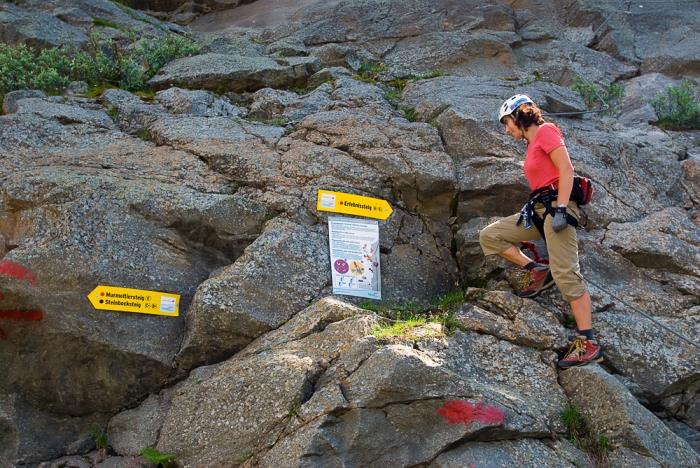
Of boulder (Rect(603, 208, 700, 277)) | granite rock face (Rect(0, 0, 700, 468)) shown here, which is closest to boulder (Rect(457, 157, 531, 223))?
granite rock face (Rect(0, 0, 700, 468))

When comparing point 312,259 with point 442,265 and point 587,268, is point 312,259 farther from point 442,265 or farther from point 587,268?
point 587,268

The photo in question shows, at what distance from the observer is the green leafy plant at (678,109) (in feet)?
37.7

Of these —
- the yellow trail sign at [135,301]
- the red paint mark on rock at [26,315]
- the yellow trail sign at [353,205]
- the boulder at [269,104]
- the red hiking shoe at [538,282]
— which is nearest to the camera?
the red paint mark on rock at [26,315]

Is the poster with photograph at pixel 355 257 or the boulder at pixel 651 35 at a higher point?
the boulder at pixel 651 35

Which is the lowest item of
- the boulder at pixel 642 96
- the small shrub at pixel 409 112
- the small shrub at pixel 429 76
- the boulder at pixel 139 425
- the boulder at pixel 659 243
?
the boulder at pixel 139 425

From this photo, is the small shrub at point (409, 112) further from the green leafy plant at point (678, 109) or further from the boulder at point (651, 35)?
the boulder at point (651, 35)

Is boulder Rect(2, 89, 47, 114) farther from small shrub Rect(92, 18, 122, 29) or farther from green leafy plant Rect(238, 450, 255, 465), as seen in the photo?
green leafy plant Rect(238, 450, 255, 465)

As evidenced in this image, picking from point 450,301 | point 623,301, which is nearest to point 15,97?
point 450,301

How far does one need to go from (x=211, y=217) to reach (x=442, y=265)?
9.50 feet

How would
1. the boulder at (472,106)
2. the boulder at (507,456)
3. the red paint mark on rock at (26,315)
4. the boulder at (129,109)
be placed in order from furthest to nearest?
the boulder at (129,109), the boulder at (472,106), the red paint mark on rock at (26,315), the boulder at (507,456)

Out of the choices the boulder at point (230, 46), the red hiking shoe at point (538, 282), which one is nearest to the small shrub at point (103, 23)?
the boulder at point (230, 46)

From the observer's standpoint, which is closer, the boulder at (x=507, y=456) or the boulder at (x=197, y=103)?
the boulder at (x=507, y=456)

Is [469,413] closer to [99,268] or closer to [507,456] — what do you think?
[507,456]

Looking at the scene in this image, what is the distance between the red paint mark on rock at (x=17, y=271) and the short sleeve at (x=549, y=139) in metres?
5.32
